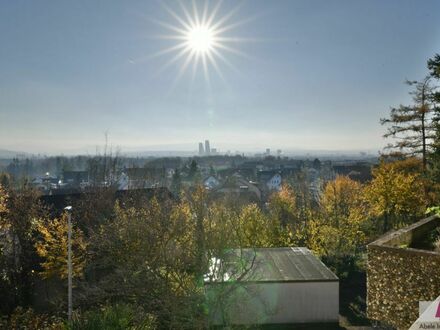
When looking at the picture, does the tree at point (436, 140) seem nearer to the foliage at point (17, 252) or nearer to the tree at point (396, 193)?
the tree at point (396, 193)

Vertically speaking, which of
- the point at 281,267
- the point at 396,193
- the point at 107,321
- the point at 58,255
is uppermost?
the point at 396,193

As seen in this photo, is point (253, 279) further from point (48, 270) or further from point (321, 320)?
point (48, 270)

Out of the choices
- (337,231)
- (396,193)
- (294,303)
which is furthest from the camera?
(337,231)

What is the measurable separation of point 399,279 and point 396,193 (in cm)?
1512

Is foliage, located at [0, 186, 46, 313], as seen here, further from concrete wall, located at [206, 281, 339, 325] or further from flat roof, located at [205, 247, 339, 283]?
flat roof, located at [205, 247, 339, 283]

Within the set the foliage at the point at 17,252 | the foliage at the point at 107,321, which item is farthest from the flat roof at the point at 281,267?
the foliage at the point at 17,252

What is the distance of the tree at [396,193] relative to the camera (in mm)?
21234

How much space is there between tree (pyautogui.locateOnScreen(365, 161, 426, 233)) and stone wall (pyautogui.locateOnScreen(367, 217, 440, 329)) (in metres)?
13.7

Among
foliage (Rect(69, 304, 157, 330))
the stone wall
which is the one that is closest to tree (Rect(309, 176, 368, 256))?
the stone wall

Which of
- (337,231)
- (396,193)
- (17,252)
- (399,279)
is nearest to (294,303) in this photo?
(399,279)

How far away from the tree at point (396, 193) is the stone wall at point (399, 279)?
44.8 ft

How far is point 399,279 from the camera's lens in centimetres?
798

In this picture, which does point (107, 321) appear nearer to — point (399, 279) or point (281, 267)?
point (399, 279)

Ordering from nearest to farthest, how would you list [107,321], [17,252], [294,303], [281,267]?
[107,321] < [294,303] < [281,267] < [17,252]
